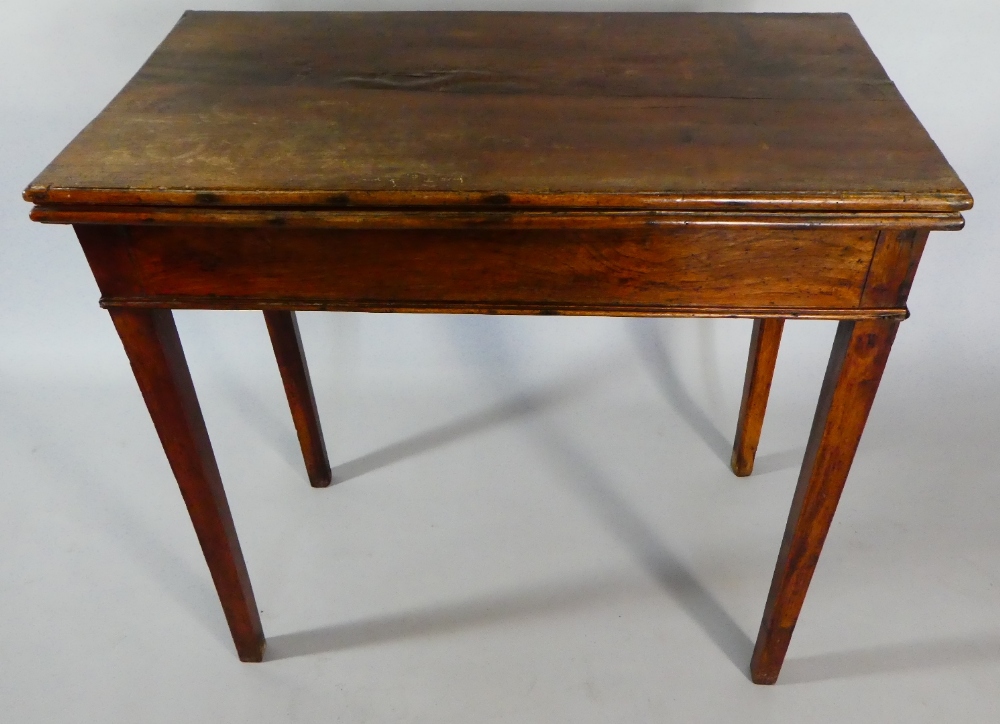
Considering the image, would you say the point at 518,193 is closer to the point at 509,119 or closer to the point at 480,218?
the point at 480,218

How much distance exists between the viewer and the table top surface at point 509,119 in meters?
1.01

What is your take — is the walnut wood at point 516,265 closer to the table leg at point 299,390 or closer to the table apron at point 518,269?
the table apron at point 518,269

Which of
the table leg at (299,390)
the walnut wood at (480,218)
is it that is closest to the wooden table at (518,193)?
the walnut wood at (480,218)

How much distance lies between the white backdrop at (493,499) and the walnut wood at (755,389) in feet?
0.20

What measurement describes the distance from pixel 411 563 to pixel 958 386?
4.14 ft

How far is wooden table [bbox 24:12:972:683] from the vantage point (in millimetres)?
1010

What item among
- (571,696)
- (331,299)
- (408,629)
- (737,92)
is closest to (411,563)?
(408,629)

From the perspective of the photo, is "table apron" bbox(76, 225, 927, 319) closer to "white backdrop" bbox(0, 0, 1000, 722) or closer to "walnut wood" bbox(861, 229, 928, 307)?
"walnut wood" bbox(861, 229, 928, 307)

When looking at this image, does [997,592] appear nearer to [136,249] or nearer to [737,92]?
[737,92]

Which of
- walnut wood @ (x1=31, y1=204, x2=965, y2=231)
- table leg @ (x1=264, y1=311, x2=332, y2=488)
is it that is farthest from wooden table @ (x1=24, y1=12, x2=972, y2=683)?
table leg @ (x1=264, y1=311, x2=332, y2=488)

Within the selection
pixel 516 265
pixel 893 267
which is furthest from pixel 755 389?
pixel 516 265

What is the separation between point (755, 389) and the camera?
1.76 metres

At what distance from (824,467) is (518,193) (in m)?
0.58

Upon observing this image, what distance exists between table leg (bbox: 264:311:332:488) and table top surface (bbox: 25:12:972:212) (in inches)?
18.3
